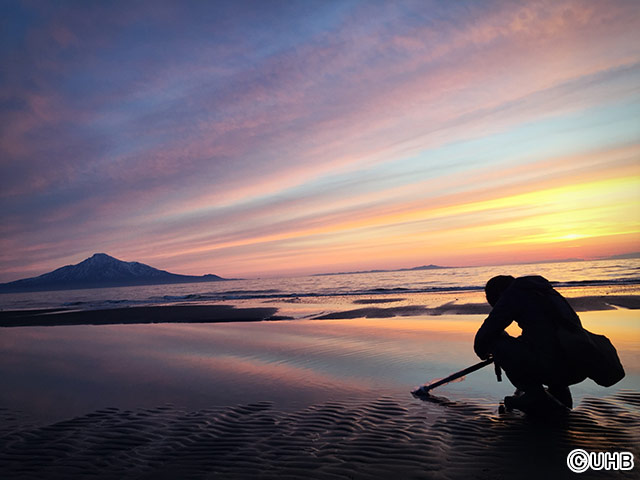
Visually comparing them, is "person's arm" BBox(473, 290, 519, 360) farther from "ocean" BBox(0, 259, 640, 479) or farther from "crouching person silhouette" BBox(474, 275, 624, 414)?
"ocean" BBox(0, 259, 640, 479)

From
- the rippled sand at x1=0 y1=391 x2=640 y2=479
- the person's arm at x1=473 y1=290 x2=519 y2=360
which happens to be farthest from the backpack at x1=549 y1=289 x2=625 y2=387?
the rippled sand at x1=0 y1=391 x2=640 y2=479

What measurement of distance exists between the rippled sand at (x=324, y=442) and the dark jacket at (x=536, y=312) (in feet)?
3.38

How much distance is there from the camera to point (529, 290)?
15.2 feet

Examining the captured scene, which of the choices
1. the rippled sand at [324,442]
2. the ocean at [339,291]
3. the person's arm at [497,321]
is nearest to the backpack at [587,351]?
the person's arm at [497,321]

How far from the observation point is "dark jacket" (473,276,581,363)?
4508mm

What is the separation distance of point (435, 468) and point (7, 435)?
554cm

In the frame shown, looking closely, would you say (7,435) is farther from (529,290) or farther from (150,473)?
(529,290)

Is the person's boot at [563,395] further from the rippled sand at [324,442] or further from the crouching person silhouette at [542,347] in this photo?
the rippled sand at [324,442]

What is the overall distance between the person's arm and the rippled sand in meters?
0.99

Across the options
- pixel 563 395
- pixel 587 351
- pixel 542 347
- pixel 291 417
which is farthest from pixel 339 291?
pixel 587 351

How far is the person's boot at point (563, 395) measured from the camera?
507 cm

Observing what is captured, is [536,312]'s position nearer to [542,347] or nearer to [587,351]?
[542,347]

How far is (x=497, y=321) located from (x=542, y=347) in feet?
1.76

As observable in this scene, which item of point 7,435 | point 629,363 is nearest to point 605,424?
point 629,363
